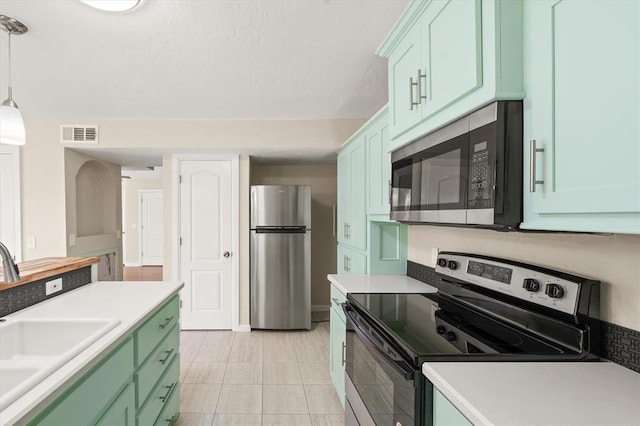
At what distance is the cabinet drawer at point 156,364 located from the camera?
167cm

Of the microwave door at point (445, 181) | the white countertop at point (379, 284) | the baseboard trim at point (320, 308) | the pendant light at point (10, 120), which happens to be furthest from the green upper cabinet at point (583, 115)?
the baseboard trim at point (320, 308)

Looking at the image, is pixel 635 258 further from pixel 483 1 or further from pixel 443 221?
pixel 483 1

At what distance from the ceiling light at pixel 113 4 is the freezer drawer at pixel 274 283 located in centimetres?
275

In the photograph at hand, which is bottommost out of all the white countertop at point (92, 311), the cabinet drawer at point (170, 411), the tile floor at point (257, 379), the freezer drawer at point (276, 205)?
the tile floor at point (257, 379)

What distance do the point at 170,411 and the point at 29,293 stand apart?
1.05 meters

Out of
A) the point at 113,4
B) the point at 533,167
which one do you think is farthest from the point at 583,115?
the point at 113,4

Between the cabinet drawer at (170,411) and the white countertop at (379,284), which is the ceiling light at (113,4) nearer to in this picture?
the white countertop at (379,284)

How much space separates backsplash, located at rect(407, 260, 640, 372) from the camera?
1019mm

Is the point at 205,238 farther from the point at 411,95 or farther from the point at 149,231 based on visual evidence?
the point at 149,231

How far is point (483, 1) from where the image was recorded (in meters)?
1.09

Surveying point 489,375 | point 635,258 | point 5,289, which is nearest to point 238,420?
point 5,289

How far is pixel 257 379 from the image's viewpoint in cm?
298

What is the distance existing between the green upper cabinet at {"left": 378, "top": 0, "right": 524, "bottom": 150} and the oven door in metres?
0.87

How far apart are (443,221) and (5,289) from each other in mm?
1976
